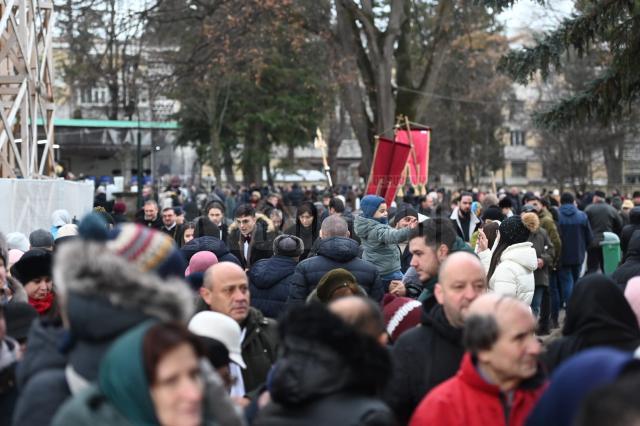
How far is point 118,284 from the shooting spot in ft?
11.1

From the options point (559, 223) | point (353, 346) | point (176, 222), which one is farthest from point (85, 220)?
point (559, 223)

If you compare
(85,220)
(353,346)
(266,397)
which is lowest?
(266,397)

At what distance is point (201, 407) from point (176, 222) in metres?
10.6

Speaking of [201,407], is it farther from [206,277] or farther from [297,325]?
[206,277]

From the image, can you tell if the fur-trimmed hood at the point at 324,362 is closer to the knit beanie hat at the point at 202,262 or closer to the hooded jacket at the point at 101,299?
the hooded jacket at the point at 101,299

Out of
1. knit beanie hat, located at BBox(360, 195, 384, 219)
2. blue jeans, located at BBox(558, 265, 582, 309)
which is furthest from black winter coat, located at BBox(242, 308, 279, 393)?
blue jeans, located at BBox(558, 265, 582, 309)

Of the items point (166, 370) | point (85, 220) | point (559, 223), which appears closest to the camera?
point (166, 370)

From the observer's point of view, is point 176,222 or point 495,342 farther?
point 176,222

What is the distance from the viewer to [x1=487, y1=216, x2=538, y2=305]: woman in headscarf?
8.65m

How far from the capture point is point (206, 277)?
5793mm

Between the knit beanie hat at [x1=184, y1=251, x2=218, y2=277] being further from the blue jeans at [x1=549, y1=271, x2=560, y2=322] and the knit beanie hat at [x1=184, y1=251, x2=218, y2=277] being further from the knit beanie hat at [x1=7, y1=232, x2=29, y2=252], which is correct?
the blue jeans at [x1=549, y1=271, x2=560, y2=322]

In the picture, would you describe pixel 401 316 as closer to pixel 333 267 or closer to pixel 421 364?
pixel 421 364

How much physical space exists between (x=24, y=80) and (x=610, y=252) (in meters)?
10.3

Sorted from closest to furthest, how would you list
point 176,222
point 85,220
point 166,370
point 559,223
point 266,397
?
point 166,370 < point 85,220 < point 266,397 < point 176,222 < point 559,223
